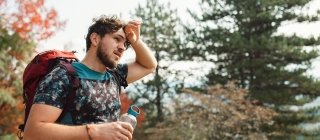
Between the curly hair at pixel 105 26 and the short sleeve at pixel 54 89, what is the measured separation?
1.31ft

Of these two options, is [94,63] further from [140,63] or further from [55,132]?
[140,63]

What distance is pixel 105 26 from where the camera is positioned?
3.03 meters

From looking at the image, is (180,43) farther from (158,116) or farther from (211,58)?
(158,116)

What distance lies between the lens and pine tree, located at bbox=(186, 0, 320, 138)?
25.7 metres

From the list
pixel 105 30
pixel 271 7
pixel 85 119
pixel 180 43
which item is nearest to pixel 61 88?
pixel 85 119

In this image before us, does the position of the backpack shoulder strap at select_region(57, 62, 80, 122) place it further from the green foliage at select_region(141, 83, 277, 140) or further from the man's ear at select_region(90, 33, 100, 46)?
the green foliage at select_region(141, 83, 277, 140)

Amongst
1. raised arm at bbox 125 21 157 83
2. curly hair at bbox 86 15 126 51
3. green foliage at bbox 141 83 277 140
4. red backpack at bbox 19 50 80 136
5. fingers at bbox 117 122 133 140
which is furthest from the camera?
green foliage at bbox 141 83 277 140

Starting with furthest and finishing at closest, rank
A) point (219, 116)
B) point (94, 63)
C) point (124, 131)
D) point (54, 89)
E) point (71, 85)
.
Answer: point (219, 116), point (94, 63), point (71, 85), point (54, 89), point (124, 131)

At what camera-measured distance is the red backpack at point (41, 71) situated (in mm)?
2748

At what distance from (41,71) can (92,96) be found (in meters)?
0.30

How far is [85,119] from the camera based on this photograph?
9.21 ft

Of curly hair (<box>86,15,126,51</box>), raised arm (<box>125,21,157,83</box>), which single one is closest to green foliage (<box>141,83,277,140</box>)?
raised arm (<box>125,21,157,83</box>)

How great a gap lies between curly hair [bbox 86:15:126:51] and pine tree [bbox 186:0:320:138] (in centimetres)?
2245

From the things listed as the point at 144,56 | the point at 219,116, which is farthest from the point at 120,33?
the point at 219,116
